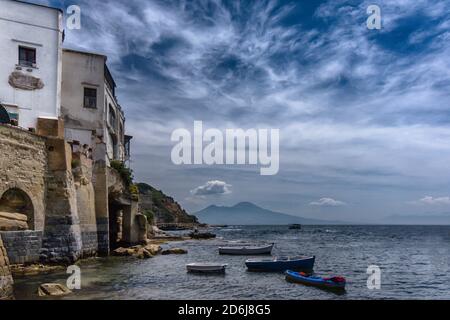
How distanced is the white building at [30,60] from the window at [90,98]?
162 inches

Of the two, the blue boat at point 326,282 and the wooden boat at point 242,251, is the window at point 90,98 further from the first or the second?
the blue boat at point 326,282

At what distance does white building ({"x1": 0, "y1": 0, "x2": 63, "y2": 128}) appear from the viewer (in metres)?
29.6

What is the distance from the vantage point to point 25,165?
22859mm

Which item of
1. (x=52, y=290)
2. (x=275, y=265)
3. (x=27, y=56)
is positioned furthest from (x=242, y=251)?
(x=52, y=290)

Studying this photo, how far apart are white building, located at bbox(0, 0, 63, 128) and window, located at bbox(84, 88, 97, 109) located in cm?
412

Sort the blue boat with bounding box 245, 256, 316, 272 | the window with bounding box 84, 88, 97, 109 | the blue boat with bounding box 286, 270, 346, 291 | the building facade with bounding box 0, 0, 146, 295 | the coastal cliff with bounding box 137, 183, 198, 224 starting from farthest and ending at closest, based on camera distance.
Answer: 1. the coastal cliff with bounding box 137, 183, 198, 224
2. the window with bounding box 84, 88, 97, 109
3. the blue boat with bounding box 245, 256, 316, 272
4. the blue boat with bounding box 286, 270, 346, 291
5. the building facade with bounding box 0, 0, 146, 295

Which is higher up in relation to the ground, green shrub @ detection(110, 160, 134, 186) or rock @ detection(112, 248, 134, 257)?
green shrub @ detection(110, 160, 134, 186)

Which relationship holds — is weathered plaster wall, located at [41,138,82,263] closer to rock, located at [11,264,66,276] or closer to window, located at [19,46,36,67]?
rock, located at [11,264,66,276]

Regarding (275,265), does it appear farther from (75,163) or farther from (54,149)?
(54,149)

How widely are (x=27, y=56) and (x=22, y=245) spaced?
15524 mm

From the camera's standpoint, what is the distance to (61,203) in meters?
25.0

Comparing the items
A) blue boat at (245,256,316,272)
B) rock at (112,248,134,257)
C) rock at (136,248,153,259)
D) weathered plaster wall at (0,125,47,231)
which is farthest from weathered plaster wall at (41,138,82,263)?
blue boat at (245,256,316,272)
